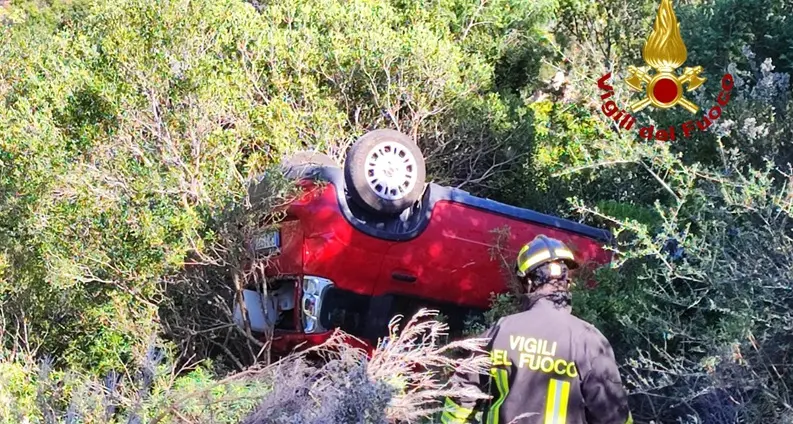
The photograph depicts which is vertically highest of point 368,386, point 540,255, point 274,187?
point 274,187

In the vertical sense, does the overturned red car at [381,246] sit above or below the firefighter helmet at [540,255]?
above

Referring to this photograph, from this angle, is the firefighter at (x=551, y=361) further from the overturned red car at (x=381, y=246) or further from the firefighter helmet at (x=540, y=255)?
the overturned red car at (x=381, y=246)

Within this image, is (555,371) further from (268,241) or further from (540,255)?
(268,241)

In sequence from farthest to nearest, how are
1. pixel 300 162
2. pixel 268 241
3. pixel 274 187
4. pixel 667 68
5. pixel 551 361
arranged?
pixel 667 68 < pixel 300 162 < pixel 268 241 < pixel 274 187 < pixel 551 361

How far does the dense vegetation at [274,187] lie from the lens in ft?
16.5

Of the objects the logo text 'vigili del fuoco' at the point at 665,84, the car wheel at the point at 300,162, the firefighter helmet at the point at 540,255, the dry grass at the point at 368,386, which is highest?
the logo text 'vigili del fuoco' at the point at 665,84

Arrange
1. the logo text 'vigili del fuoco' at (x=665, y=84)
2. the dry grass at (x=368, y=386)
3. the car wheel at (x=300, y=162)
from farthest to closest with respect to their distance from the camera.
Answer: the logo text 'vigili del fuoco' at (x=665, y=84), the car wheel at (x=300, y=162), the dry grass at (x=368, y=386)

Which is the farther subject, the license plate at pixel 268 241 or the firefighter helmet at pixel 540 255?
the license plate at pixel 268 241

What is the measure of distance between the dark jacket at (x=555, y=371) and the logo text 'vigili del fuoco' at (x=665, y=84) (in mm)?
4454

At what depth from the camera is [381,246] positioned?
24.5ft

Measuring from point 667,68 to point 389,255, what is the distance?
3.34m

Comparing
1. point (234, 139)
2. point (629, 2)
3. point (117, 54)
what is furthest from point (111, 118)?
point (629, 2)

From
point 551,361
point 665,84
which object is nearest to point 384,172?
point 665,84

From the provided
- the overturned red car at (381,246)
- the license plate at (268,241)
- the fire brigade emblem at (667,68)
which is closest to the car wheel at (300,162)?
the overturned red car at (381,246)
